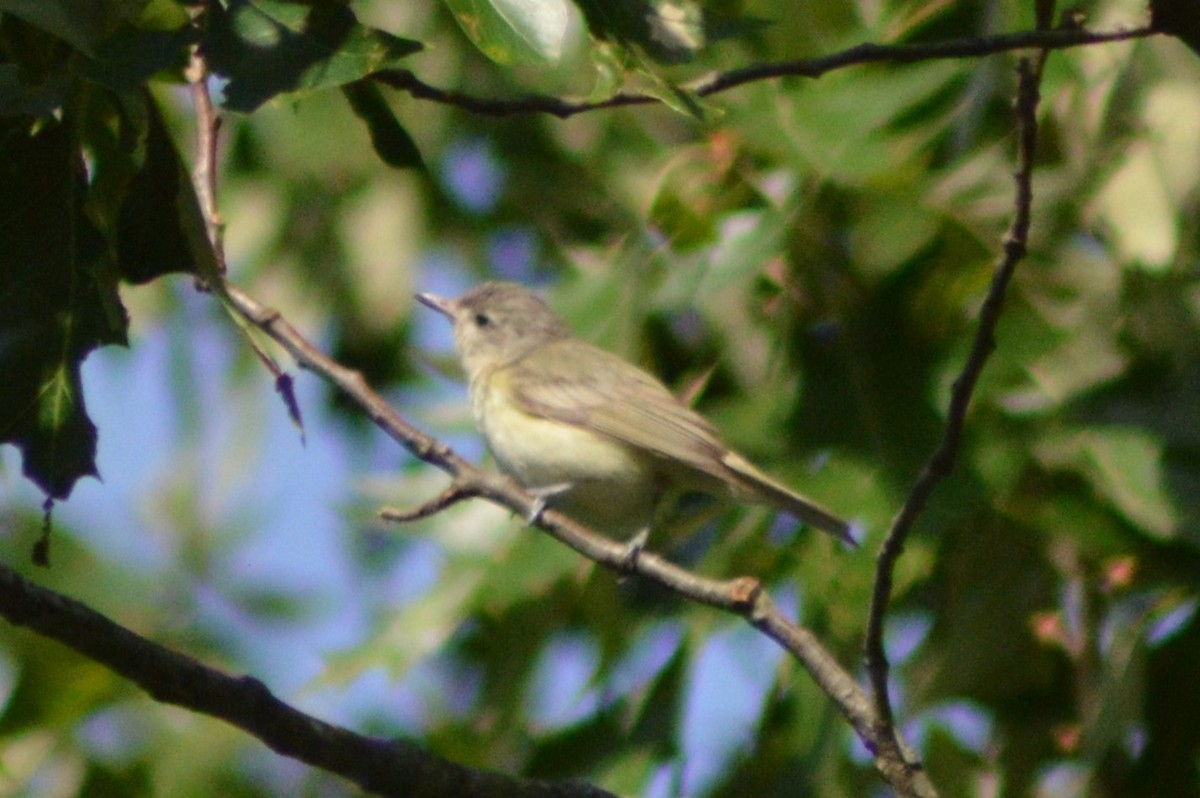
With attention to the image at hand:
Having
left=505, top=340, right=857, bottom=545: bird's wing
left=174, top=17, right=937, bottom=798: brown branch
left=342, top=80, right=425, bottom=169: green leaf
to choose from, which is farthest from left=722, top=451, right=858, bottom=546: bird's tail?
left=342, top=80, right=425, bottom=169: green leaf

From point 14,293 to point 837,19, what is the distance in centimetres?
305

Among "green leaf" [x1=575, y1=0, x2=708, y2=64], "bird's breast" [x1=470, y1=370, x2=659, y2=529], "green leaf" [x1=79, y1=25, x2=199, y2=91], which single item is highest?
"green leaf" [x1=575, y1=0, x2=708, y2=64]

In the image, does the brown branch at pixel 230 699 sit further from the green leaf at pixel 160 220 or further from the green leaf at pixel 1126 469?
the green leaf at pixel 1126 469

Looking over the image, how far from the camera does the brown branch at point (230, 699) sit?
2.04 metres

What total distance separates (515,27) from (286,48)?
273 millimetres

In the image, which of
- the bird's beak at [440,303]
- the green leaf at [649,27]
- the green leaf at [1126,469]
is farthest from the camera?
the bird's beak at [440,303]

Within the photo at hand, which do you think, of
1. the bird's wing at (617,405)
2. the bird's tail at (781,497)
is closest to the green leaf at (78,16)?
the bird's tail at (781,497)

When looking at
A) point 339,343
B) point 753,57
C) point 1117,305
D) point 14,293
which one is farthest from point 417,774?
point 339,343

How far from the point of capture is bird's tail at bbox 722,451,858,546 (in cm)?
366

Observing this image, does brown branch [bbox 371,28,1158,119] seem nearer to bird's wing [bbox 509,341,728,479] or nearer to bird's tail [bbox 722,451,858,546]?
bird's tail [bbox 722,451,858,546]

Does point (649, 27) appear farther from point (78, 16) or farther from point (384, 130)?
point (78, 16)

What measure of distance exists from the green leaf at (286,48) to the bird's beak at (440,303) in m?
3.96

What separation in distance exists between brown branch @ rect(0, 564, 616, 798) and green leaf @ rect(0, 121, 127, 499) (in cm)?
26

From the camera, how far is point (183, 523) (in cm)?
704
